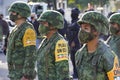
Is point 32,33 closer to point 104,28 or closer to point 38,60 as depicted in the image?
point 38,60

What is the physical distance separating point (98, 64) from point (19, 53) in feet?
5.97

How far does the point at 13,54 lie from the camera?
6074 millimetres

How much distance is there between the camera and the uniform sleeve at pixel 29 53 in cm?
592

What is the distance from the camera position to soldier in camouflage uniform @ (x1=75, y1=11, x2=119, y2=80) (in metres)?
4.43

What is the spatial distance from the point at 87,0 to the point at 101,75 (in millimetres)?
43902

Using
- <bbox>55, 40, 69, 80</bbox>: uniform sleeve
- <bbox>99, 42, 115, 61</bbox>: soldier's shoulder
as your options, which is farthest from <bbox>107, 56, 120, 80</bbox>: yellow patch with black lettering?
<bbox>55, 40, 69, 80</bbox>: uniform sleeve

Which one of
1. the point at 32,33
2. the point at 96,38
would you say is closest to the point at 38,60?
the point at 32,33

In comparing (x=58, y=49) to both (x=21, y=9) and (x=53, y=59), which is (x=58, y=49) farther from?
(x=21, y=9)

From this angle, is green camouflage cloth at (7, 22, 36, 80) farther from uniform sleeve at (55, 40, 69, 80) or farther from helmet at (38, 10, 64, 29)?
uniform sleeve at (55, 40, 69, 80)

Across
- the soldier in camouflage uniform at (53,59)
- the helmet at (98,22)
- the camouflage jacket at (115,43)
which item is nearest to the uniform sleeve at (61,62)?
the soldier in camouflage uniform at (53,59)

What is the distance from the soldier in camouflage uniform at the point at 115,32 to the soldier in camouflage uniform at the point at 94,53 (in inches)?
94.8

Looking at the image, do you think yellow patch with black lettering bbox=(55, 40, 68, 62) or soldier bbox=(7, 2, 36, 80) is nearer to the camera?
yellow patch with black lettering bbox=(55, 40, 68, 62)

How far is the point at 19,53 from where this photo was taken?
605 cm

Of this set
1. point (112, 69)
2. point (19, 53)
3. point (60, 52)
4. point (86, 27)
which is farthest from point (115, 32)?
point (112, 69)
